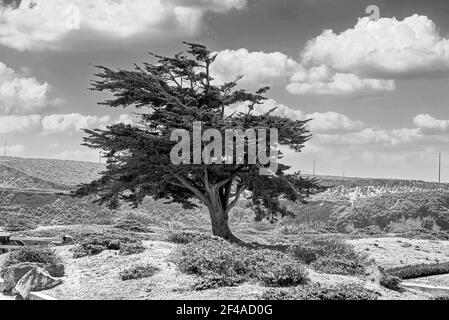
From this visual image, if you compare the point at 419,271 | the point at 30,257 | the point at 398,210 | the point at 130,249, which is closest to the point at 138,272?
the point at 130,249

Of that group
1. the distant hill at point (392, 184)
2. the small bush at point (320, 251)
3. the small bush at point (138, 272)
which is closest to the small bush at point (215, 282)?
the small bush at point (138, 272)

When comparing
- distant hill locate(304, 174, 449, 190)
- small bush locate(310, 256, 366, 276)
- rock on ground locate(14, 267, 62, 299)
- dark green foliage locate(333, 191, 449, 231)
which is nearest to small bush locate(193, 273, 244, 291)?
small bush locate(310, 256, 366, 276)

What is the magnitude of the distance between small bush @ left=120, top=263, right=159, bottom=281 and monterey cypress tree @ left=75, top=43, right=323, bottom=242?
9766mm

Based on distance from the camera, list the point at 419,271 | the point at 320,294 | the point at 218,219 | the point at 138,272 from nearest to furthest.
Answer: the point at 320,294, the point at 138,272, the point at 419,271, the point at 218,219

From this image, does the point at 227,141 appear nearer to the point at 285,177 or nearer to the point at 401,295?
the point at 285,177

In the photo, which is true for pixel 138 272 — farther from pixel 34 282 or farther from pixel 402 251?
pixel 402 251

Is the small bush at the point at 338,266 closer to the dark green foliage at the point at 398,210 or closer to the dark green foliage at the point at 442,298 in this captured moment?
the dark green foliage at the point at 442,298

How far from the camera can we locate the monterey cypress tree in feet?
81.0

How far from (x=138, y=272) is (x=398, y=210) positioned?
54.1 m

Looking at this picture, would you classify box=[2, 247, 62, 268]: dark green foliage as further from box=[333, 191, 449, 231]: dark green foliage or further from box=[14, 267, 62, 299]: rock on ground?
box=[333, 191, 449, 231]: dark green foliage

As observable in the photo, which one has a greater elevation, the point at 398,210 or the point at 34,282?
the point at 34,282

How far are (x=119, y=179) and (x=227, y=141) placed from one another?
22.0 ft

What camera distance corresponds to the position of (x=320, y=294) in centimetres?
1189

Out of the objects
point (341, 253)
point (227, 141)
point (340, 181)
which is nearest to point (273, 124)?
point (227, 141)
